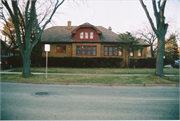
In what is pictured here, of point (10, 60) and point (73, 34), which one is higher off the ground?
point (73, 34)

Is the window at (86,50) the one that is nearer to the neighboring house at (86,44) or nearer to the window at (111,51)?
the neighboring house at (86,44)

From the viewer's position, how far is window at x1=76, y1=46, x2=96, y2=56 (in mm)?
24703

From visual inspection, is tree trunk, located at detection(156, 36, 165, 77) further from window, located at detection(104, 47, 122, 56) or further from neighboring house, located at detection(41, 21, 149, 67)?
window, located at detection(104, 47, 122, 56)

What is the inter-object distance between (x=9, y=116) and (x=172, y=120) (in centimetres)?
483

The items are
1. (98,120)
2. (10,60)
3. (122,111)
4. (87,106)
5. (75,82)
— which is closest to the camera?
(98,120)

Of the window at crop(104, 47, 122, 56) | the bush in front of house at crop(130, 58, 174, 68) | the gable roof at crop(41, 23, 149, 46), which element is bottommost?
the bush in front of house at crop(130, 58, 174, 68)

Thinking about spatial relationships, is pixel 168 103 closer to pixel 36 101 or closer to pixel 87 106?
pixel 87 106

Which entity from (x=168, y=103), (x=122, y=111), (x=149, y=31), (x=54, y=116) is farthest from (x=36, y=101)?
(x=149, y=31)

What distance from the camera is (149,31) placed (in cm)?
3606

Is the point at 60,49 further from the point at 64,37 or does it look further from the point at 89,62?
the point at 89,62

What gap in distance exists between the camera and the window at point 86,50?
24.7 metres

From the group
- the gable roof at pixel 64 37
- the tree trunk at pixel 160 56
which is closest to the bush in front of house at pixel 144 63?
the gable roof at pixel 64 37

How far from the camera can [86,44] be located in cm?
2466

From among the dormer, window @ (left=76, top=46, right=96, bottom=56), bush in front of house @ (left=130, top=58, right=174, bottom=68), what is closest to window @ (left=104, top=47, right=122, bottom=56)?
window @ (left=76, top=46, right=96, bottom=56)
